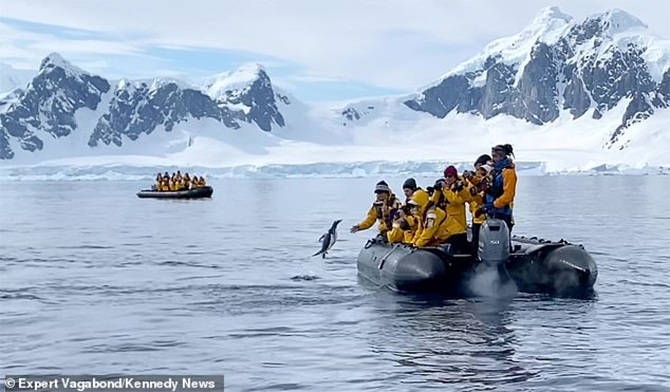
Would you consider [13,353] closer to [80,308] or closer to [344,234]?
[80,308]

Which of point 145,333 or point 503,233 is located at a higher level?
point 503,233

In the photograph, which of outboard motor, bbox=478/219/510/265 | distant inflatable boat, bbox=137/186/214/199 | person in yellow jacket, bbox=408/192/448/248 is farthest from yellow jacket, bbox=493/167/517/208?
distant inflatable boat, bbox=137/186/214/199

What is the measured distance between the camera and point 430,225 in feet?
62.0

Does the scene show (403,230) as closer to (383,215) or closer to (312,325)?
(383,215)

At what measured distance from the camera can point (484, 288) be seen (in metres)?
18.4

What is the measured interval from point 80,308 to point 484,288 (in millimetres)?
7117

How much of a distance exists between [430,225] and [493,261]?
143cm

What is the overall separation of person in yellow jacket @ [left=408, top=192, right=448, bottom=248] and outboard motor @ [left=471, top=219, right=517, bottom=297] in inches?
36.0

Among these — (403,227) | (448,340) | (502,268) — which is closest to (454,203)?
(502,268)

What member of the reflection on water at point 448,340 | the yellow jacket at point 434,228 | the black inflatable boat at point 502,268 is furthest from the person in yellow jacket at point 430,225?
the reflection on water at point 448,340

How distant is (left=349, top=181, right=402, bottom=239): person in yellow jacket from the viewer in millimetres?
21281

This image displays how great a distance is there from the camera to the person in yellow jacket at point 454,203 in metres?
18.5

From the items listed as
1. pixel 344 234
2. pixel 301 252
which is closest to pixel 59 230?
pixel 344 234

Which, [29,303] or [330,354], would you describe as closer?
[330,354]
